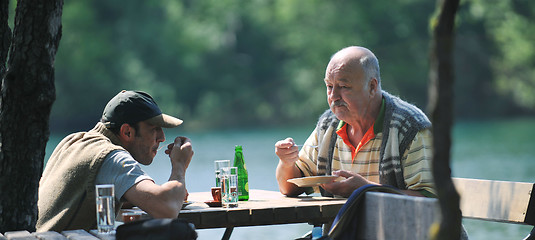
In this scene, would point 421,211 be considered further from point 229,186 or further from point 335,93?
point 335,93

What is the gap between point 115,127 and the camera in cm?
343

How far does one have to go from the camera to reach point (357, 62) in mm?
3830

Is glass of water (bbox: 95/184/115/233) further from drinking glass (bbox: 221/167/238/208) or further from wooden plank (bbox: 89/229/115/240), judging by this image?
drinking glass (bbox: 221/167/238/208)

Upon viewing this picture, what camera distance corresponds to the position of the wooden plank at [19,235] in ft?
8.52

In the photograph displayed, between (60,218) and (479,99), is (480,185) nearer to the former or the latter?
(60,218)

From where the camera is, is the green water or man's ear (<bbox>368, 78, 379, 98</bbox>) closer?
man's ear (<bbox>368, 78, 379, 98</bbox>)

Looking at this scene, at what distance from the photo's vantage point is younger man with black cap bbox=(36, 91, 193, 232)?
10.1 feet

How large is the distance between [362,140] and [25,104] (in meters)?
1.53

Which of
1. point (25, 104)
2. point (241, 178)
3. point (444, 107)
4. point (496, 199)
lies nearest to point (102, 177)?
point (25, 104)

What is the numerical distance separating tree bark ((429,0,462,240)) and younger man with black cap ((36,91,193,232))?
5.13ft

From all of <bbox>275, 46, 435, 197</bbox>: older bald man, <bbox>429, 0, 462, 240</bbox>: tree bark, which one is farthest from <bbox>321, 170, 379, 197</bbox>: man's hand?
<bbox>429, 0, 462, 240</bbox>: tree bark

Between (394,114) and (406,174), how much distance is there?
0.93 feet

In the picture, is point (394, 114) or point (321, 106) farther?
point (321, 106)

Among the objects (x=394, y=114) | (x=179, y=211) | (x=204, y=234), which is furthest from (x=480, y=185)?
(x=204, y=234)
